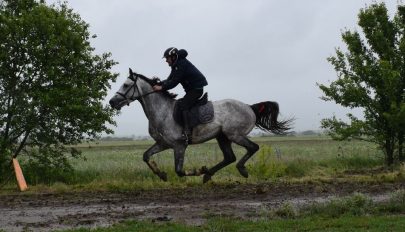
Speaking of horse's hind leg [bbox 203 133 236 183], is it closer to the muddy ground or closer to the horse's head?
the muddy ground

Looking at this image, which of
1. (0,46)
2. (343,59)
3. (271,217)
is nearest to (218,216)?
(271,217)

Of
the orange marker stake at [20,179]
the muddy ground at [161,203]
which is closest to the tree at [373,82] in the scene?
the muddy ground at [161,203]

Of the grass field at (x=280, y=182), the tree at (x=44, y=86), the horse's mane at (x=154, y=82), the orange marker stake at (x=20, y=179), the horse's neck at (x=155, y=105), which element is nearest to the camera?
the grass field at (x=280, y=182)

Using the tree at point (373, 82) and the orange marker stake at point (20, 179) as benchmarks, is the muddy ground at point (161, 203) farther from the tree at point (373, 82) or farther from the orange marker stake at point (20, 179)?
the tree at point (373, 82)

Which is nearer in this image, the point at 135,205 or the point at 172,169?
the point at 135,205

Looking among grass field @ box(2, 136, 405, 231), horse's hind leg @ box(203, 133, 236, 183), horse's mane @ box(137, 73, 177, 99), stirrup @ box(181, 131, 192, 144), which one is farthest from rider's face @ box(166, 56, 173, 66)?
grass field @ box(2, 136, 405, 231)

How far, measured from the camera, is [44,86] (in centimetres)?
1823

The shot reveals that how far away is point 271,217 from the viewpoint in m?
9.67

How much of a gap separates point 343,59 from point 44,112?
12.1m

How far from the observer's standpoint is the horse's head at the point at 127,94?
1358 centimetres

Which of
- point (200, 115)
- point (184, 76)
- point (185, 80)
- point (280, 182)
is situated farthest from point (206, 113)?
point (280, 182)

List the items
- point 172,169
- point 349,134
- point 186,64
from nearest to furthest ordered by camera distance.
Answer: point 186,64 → point 172,169 → point 349,134

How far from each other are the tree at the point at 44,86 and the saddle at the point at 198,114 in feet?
16.6

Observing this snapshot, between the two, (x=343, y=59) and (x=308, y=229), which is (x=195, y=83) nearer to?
(x=308, y=229)
